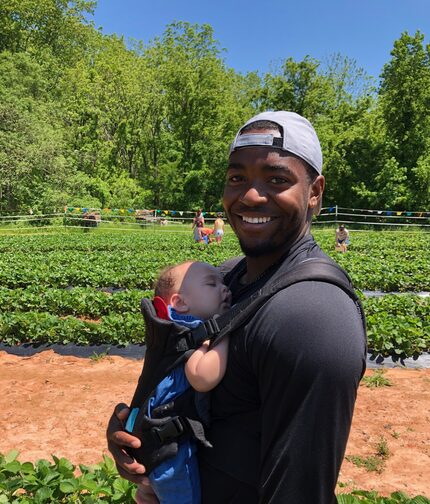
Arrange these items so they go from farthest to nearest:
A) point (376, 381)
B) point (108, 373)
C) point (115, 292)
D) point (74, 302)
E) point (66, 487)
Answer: point (115, 292)
point (74, 302)
point (108, 373)
point (376, 381)
point (66, 487)

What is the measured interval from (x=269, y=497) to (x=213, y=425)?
0.99ft

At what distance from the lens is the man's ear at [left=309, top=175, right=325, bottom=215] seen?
1.46 metres

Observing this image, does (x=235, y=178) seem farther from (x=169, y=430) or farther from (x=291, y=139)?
(x=169, y=430)

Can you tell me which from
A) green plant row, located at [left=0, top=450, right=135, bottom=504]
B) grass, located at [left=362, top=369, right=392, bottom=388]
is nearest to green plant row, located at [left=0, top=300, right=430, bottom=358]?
grass, located at [left=362, top=369, right=392, bottom=388]

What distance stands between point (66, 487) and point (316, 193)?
93.7 inches

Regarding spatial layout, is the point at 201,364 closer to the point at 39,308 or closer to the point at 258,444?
the point at 258,444

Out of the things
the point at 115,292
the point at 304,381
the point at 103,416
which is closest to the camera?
the point at 304,381

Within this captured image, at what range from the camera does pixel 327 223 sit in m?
33.3

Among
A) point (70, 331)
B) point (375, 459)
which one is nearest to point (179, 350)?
point (375, 459)

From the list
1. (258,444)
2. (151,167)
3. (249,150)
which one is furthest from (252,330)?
(151,167)

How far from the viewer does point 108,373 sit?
20.3ft

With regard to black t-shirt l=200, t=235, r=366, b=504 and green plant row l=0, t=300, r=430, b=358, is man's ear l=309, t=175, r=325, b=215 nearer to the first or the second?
black t-shirt l=200, t=235, r=366, b=504

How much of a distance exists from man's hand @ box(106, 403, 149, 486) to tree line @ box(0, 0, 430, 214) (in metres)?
30.8

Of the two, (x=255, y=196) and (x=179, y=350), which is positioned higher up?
(x=255, y=196)
